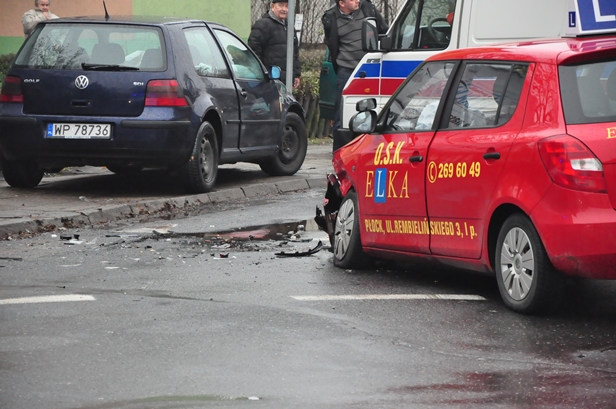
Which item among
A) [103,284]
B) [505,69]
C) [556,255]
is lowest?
[103,284]

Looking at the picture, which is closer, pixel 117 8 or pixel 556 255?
pixel 556 255

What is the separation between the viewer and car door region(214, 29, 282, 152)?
46.8 ft

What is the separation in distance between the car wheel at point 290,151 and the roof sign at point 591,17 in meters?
7.71

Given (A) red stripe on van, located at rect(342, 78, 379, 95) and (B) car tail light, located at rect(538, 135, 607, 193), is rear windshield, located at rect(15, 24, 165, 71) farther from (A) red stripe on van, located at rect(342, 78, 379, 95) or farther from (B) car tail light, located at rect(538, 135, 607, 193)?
(B) car tail light, located at rect(538, 135, 607, 193)

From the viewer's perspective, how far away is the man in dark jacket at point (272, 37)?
1791 centimetres

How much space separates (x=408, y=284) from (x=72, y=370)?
3093 mm

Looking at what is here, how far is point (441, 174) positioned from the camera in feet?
25.4

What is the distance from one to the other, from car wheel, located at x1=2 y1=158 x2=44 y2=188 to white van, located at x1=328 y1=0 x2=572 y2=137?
350 cm

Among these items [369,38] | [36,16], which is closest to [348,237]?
[369,38]

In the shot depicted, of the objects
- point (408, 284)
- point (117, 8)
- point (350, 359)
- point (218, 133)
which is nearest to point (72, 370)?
point (350, 359)

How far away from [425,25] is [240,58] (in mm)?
2247

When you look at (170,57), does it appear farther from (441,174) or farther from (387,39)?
(441,174)

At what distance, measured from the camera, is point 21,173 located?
13.4 meters

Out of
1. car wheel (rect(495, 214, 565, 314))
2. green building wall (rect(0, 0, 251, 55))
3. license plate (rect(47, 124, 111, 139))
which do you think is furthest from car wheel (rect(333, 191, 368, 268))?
green building wall (rect(0, 0, 251, 55))
